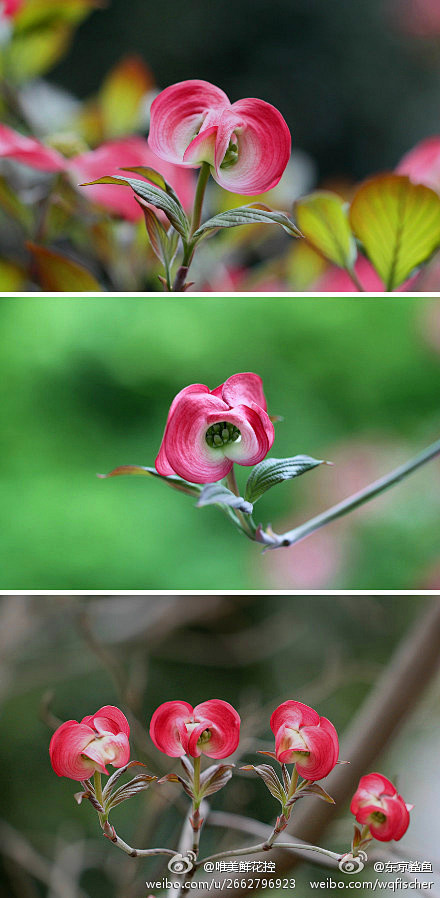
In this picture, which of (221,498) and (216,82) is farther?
(216,82)

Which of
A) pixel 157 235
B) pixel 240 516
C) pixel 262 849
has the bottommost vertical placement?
pixel 262 849

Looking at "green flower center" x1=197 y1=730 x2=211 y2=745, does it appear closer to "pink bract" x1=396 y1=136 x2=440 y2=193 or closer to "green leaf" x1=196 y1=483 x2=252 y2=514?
"green leaf" x1=196 y1=483 x2=252 y2=514

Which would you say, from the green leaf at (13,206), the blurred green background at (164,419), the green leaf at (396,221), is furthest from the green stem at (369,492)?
the green leaf at (13,206)

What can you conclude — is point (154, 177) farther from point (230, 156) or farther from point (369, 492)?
point (369, 492)

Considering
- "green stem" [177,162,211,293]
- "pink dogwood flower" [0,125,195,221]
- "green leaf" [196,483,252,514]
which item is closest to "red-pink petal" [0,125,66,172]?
"pink dogwood flower" [0,125,195,221]

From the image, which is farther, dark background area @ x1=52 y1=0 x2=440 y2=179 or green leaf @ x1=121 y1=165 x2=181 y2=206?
dark background area @ x1=52 y1=0 x2=440 y2=179

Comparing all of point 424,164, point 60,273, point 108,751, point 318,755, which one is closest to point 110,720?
point 108,751

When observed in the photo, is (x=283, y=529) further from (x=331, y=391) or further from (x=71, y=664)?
(x=71, y=664)
